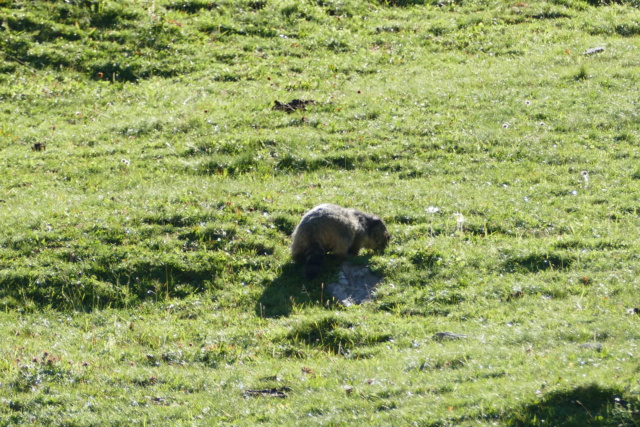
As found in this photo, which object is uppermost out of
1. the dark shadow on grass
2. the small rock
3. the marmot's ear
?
the small rock

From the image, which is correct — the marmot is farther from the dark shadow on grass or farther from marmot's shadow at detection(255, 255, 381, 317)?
the dark shadow on grass

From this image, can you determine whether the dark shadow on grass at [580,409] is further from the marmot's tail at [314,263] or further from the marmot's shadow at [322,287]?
the marmot's tail at [314,263]

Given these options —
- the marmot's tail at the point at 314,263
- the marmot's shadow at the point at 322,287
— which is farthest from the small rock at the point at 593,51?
the marmot's tail at the point at 314,263

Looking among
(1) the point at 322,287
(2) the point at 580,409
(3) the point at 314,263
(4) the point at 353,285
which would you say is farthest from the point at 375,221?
(2) the point at 580,409

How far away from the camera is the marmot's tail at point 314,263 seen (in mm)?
11648

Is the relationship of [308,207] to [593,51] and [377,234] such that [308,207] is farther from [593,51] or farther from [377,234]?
[593,51]

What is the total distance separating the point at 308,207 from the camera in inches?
552

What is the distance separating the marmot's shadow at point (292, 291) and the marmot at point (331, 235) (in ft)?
0.53

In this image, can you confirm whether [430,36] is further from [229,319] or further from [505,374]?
[505,374]

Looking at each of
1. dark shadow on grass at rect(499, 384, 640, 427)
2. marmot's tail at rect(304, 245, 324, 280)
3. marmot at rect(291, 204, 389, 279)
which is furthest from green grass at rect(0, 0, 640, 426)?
marmot at rect(291, 204, 389, 279)

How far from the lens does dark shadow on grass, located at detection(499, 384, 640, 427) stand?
6.76 metres

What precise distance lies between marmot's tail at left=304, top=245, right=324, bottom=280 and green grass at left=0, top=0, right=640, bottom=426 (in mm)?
225

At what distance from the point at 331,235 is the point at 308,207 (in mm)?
2215

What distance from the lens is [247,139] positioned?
1744cm
